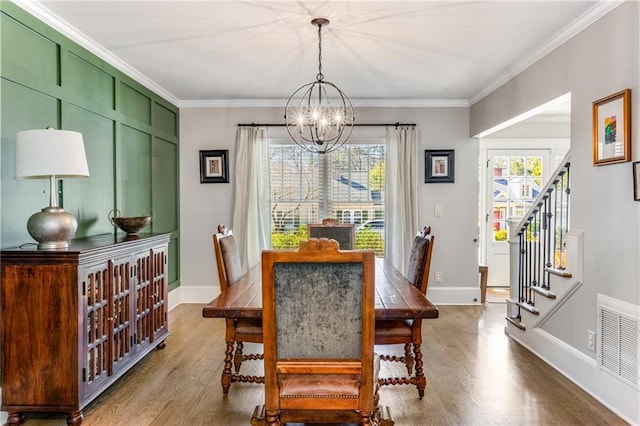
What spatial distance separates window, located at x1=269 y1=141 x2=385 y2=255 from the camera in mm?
5293

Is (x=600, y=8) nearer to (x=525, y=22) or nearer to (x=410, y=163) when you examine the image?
(x=525, y=22)

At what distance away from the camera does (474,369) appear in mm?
3168

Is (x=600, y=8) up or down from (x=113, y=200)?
up

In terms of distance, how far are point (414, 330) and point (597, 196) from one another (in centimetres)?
149

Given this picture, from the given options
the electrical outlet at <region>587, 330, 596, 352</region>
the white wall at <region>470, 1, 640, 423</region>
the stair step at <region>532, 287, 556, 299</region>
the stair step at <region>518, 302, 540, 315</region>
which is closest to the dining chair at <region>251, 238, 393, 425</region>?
the white wall at <region>470, 1, 640, 423</region>

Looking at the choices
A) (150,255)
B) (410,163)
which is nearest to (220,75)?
(150,255)

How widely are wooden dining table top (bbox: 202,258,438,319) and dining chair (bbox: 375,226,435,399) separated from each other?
0.37 feet

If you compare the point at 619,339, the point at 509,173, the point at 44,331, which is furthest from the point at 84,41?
the point at 509,173

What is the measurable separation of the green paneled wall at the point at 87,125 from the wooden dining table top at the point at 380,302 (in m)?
1.36

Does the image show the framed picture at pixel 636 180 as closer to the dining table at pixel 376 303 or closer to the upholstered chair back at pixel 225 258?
the dining table at pixel 376 303

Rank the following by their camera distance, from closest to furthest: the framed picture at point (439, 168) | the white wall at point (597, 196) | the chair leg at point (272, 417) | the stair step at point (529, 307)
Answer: the chair leg at point (272, 417), the white wall at point (597, 196), the stair step at point (529, 307), the framed picture at point (439, 168)

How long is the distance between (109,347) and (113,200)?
4.82ft

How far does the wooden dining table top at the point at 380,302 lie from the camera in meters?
2.08

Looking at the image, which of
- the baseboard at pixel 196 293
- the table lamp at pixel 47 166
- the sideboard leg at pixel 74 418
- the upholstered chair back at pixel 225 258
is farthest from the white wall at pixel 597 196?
the baseboard at pixel 196 293
